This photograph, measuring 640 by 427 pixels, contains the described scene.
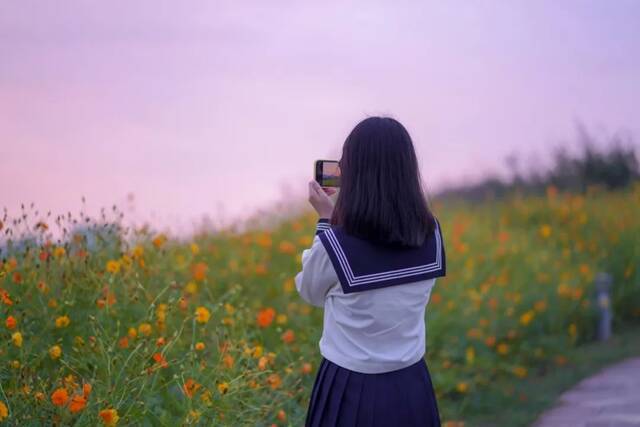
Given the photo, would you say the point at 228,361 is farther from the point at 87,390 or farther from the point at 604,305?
the point at 604,305

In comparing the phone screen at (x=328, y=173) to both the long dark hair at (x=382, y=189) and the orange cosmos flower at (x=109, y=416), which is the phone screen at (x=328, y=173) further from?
the orange cosmos flower at (x=109, y=416)

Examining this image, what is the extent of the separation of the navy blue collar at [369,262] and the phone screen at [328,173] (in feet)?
0.91

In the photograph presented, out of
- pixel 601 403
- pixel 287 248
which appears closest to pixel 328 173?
pixel 287 248

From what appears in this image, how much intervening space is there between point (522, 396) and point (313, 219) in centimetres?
260

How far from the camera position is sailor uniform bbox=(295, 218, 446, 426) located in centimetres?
288

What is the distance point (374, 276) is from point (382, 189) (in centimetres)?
29

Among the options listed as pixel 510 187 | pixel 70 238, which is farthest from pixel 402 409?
pixel 510 187

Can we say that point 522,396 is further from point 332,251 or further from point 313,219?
point 332,251

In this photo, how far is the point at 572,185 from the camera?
1351 cm

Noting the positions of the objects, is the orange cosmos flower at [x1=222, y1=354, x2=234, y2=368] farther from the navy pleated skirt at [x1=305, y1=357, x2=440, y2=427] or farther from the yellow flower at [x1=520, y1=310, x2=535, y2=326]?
the yellow flower at [x1=520, y1=310, x2=535, y2=326]

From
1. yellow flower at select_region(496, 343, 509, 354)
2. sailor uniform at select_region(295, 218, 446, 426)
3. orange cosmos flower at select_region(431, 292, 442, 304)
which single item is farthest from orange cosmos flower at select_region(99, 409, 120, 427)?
yellow flower at select_region(496, 343, 509, 354)

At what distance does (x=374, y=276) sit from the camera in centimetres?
289

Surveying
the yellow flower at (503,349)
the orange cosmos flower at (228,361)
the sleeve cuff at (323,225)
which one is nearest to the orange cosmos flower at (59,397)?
the orange cosmos flower at (228,361)

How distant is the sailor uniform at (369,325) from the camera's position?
2.88m
